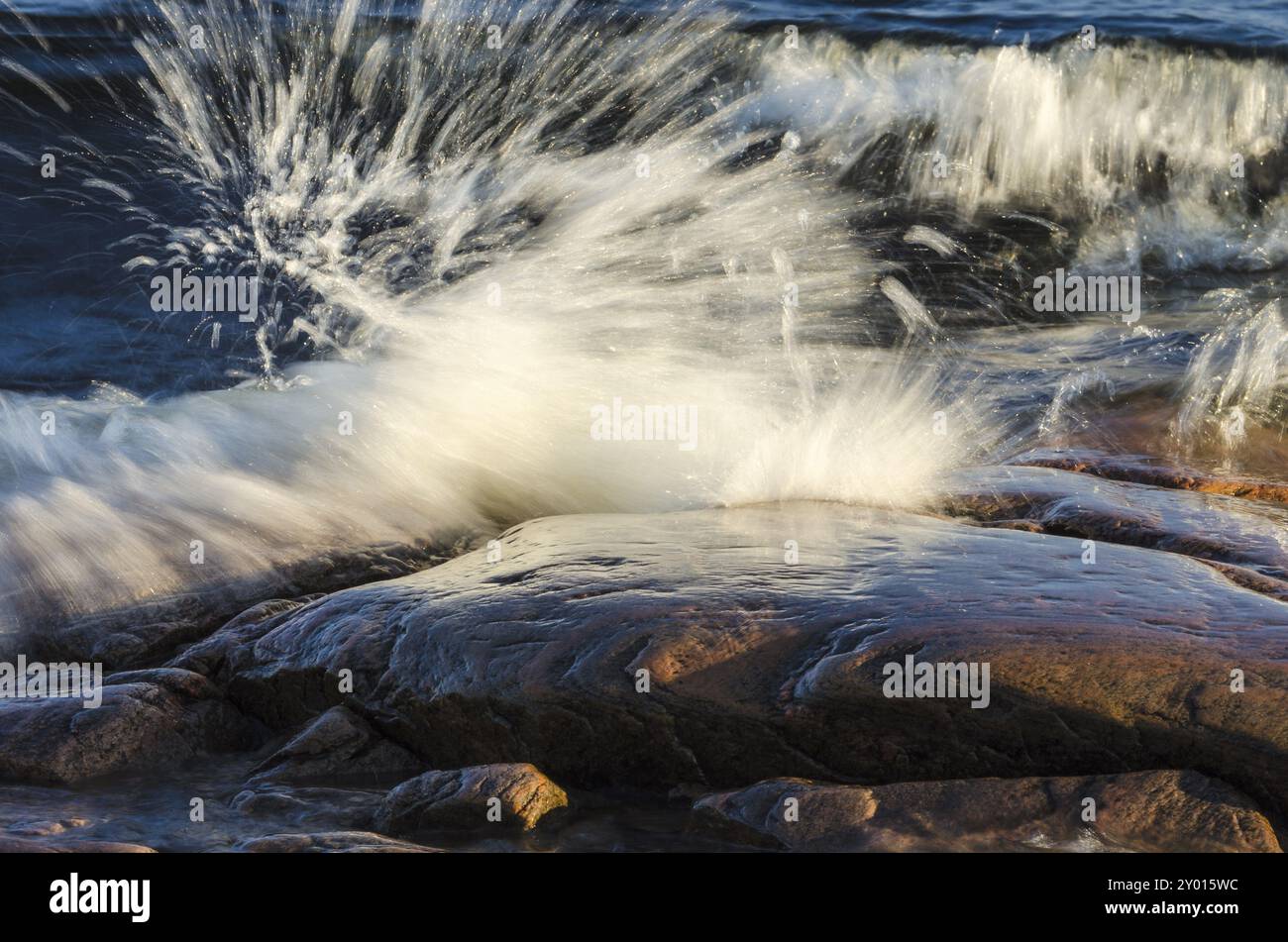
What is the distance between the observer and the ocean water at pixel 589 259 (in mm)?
6352

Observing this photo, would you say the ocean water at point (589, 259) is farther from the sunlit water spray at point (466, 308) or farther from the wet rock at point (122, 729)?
the wet rock at point (122, 729)

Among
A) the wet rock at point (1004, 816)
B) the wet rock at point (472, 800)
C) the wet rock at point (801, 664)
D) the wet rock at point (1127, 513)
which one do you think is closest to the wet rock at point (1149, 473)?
the wet rock at point (1127, 513)

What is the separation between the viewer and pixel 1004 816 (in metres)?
3.52

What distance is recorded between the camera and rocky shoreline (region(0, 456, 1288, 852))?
3.57 m

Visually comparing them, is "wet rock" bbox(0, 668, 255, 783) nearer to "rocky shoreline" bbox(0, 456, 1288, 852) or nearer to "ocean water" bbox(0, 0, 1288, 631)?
"rocky shoreline" bbox(0, 456, 1288, 852)

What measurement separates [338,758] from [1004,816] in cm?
199

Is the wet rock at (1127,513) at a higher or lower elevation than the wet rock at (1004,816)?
higher

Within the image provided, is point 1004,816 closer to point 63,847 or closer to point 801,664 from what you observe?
point 801,664

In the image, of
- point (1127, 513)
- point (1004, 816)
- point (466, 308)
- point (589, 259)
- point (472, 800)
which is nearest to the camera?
point (1004, 816)

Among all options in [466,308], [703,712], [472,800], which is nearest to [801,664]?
[703,712]

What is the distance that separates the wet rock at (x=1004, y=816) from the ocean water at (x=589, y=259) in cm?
231

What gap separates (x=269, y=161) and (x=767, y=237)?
3.69m
